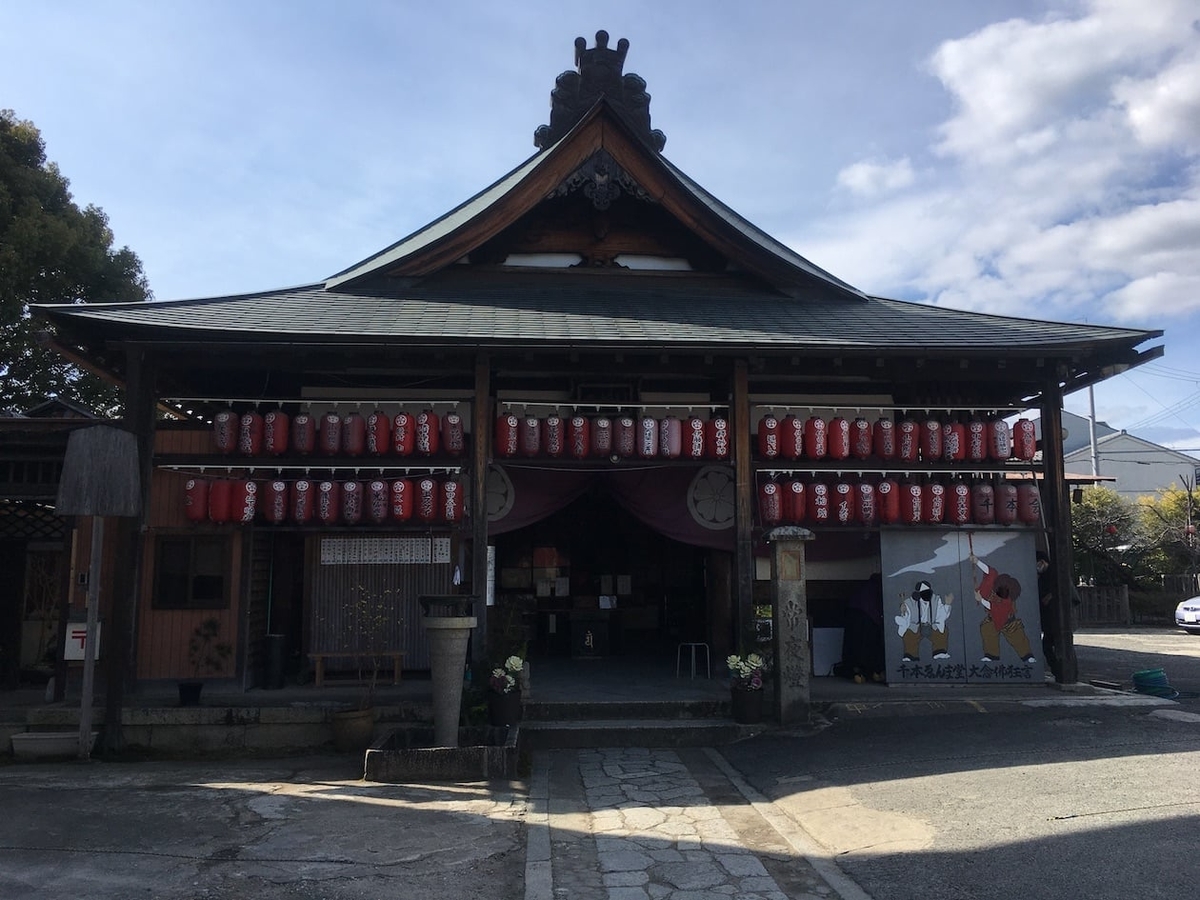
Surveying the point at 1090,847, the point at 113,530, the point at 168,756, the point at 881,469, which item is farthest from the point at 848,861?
the point at 113,530

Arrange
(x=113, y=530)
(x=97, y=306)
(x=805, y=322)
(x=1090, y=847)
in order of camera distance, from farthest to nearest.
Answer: (x=805, y=322), (x=113, y=530), (x=97, y=306), (x=1090, y=847)

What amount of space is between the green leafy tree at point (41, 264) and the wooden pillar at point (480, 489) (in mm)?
11967

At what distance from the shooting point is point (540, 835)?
21.6 ft

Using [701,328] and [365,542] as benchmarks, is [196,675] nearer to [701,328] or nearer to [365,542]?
[365,542]

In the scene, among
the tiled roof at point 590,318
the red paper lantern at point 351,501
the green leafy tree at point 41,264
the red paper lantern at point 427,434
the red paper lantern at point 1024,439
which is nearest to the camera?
the tiled roof at point 590,318

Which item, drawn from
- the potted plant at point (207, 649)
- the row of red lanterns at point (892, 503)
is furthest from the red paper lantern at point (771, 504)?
the potted plant at point (207, 649)

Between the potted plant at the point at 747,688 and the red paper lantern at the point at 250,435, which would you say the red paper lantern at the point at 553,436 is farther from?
the red paper lantern at the point at 250,435

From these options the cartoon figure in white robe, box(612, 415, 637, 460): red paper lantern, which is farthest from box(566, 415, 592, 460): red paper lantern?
the cartoon figure in white robe

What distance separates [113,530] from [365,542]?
3.31 metres

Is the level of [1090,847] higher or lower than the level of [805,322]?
lower

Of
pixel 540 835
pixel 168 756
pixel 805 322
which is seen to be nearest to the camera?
pixel 540 835

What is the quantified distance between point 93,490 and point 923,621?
1049 centimetres

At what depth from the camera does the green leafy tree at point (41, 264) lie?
17.4 m

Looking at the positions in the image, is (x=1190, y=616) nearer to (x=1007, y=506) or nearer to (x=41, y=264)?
(x=1007, y=506)
